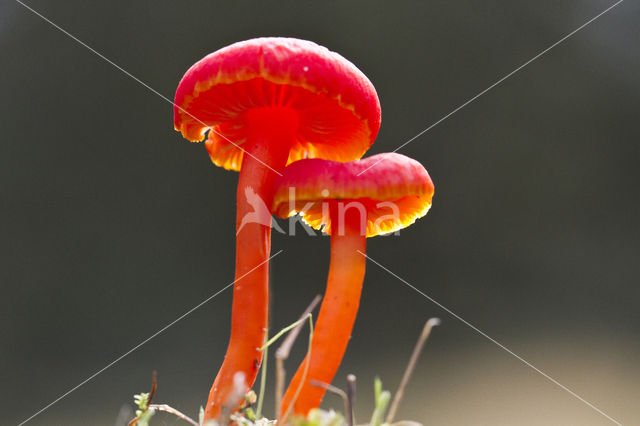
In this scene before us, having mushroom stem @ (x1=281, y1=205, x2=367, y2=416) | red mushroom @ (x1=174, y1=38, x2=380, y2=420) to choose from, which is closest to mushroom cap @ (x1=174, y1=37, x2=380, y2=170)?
red mushroom @ (x1=174, y1=38, x2=380, y2=420)

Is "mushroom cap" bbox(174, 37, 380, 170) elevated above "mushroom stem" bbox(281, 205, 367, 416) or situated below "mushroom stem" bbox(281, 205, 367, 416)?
above

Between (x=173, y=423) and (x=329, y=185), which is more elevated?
(x=329, y=185)

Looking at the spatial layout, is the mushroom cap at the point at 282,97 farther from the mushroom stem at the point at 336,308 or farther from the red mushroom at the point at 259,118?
the mushroom stem at the point at 336,308

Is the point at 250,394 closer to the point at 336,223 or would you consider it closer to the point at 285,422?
the point at 285,422

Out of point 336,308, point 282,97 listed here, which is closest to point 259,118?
point 282,97

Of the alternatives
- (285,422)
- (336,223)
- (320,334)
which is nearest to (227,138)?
(336,223)

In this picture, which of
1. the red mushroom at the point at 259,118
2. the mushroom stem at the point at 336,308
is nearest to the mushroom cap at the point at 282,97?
the red mushroom at the point at 259,118

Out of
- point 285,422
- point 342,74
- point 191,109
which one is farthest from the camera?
point 191,109

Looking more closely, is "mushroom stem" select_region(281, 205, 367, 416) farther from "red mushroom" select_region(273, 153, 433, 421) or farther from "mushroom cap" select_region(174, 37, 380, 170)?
"mushroom cap" select_region(174, 37, 380, 170)
